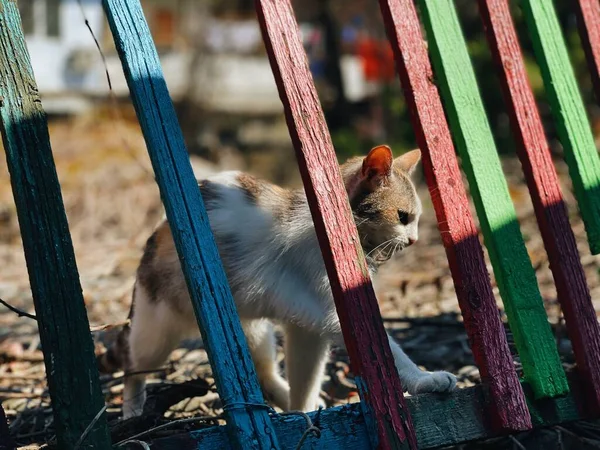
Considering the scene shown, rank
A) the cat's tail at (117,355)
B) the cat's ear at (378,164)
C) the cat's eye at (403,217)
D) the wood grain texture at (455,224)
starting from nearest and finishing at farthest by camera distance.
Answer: the wood grain texture at (455,224)
the cat's ear at (378,164)
the cat's eye at (403,217)
the cat's tail at (117,355)

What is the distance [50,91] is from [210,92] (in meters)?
3.03

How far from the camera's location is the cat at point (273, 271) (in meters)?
3.41

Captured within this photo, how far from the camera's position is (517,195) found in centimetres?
878

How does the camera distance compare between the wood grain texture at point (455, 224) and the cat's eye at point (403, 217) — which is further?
the cat's eye at point (403, 217)

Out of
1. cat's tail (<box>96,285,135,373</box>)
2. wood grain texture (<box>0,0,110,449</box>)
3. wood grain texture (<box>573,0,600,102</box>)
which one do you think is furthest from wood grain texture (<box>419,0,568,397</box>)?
cat's tail (<box>96,285,135,373</box>)

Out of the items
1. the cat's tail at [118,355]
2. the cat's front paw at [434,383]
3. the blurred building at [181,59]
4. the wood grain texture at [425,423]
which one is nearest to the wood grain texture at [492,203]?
the wood grain texture at [425,423]

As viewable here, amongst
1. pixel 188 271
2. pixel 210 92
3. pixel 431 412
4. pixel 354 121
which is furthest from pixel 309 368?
pixel 210 92

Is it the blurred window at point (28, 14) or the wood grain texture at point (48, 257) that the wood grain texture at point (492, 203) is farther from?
the blurred window at point (28, 14)

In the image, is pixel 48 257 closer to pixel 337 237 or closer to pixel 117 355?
pixel 337 237

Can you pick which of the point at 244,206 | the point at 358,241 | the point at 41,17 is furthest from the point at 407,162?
the point at 41,17

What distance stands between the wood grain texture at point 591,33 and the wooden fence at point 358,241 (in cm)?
3

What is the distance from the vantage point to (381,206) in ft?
11.9

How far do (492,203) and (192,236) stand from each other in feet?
3.59

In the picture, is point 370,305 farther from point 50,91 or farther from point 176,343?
point 50,91
